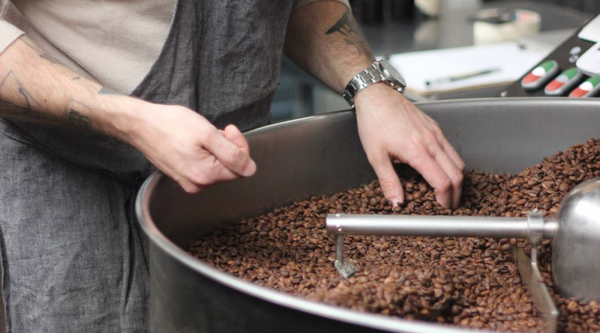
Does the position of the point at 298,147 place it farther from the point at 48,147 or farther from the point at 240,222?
the point at 48,147

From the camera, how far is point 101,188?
1.19 metres

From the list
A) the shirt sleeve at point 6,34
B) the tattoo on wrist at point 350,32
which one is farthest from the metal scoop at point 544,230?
the tattoo on wrist at point 350,32

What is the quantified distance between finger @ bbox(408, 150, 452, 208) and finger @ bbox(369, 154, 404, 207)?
0.13 feet

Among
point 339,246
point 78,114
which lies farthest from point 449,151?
point 78,114

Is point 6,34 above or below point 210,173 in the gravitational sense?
above

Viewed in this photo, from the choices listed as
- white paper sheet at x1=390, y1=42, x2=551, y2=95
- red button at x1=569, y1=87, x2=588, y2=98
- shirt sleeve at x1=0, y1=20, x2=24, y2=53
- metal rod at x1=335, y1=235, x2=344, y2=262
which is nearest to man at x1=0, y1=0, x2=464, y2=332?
shirt sleeve at x1=0, y1=20, x2=24, y2=53

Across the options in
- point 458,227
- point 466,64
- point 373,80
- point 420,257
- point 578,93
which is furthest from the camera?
point 466,64

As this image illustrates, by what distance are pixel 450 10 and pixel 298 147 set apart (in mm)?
2434

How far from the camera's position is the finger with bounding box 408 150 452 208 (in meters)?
1.09

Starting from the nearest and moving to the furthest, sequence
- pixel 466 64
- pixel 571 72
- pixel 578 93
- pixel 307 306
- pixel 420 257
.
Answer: pixel 307 306 < pixel 420 257 < pixel 578 93 < pixel 571 72 < pixel 466 64

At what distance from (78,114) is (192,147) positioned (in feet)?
0.79

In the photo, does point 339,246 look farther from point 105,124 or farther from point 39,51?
point 39,51

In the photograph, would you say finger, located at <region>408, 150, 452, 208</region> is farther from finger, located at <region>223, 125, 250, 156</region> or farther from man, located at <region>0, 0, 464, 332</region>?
finger, located at <region>223, 125, 250, 156</region>

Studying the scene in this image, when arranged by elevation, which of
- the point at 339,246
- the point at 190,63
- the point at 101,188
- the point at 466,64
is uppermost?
the point at 190,63
